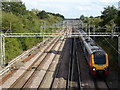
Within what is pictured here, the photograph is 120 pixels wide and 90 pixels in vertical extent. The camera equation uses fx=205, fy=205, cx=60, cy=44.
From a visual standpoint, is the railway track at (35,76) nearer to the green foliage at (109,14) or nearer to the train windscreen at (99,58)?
the train windscreen at (99,58)

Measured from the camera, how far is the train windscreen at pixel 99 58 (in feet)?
58.0

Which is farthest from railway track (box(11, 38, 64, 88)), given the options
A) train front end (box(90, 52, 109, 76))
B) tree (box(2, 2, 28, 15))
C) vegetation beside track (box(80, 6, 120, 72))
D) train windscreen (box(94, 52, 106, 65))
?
tree (box(2, 2, 28, 15))

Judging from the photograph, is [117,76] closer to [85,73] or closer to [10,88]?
[85,73]

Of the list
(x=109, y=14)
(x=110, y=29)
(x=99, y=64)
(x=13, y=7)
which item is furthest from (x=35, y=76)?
(x=13, y=7)

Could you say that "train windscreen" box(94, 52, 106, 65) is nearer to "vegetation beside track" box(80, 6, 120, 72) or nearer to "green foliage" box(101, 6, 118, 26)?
"vegetation beside track" box(80, 6, 120, 72)

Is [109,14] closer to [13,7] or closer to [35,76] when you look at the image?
[13,7]

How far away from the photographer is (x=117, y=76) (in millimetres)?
18625

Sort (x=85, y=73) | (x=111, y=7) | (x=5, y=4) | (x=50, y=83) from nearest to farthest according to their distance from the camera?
(x=50, y=83) < (x=85, y=73) < (x=111, y=7) < (x=5, y=4)

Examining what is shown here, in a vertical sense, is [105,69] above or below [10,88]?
above

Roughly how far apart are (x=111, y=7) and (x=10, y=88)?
29.6m

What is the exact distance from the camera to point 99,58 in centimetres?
1789

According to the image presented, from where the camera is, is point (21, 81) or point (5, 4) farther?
point (5, 4)

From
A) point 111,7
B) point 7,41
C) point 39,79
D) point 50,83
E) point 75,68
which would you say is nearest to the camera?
point 50,83

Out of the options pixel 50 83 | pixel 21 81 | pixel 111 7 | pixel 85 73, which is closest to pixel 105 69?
pixel 85 73
